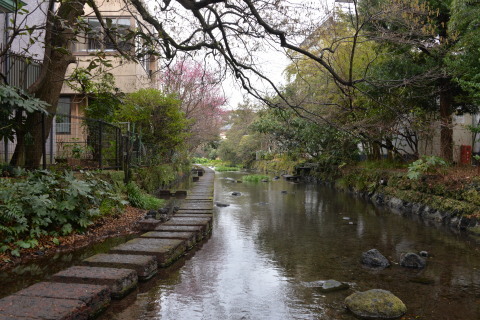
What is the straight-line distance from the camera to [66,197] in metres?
6.23

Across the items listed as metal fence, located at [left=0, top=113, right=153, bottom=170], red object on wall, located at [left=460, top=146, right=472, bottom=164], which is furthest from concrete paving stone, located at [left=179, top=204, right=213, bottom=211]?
red object on wall, located at [left=460, top=146, right=472, bottom=164]

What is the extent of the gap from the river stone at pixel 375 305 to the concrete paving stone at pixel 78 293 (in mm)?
2457

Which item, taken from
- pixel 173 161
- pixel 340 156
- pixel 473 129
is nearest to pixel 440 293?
pixel 473 129

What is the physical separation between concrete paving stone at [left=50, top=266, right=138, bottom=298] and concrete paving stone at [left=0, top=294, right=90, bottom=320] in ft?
1.78

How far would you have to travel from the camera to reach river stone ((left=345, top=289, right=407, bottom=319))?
3752 mm

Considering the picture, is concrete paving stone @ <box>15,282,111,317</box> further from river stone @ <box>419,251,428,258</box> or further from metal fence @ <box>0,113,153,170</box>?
metal fence @ <box>0,113,153,170</box>

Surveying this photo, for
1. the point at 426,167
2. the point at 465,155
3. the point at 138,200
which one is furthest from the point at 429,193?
the point at 138,200

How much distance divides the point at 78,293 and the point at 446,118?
11.6 meters

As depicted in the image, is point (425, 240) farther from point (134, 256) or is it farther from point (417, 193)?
point (134, 256)

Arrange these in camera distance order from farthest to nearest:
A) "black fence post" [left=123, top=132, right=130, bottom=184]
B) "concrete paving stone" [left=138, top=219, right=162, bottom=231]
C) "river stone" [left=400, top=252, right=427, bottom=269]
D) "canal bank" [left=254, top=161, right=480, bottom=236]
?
"black fence post" [left=123, top=132, right=130, bottom=184], "canal bank" [left=254, top=161, right=480, bottom=236], "concrete paving stone" [left=138, top=219, right=162, bottom=231], "river stone" [left=400, top=252, right=427, bottom=269]

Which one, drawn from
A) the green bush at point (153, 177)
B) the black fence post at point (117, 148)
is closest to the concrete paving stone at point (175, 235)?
the black fence post at point (117, 148)

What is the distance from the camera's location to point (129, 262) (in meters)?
4.46

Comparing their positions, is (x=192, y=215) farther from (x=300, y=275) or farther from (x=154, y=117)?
(x=154, y=117)

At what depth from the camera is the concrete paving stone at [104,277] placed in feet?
12.6
